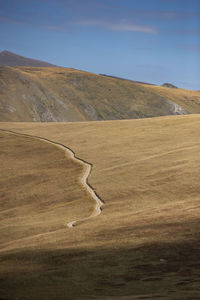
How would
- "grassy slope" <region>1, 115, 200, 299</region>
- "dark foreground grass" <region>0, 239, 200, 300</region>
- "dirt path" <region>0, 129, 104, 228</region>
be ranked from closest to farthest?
"dark foreground grass" <region>0, 239, 200, 300</region>
"grassy slope" <region>1, 115, 200, 299</region>
"dirt path" <region>0, 129, 104, 228</region>

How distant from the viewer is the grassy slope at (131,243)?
29.7 meters

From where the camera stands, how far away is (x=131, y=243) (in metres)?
38.8

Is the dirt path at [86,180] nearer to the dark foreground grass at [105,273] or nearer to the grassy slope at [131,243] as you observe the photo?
the grassy slope at [131,243]

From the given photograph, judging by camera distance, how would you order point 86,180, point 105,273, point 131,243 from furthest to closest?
point 86,180 → point 131,243 → point 105,273

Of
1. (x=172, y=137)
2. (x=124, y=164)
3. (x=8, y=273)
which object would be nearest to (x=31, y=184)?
(x=124, y=164)

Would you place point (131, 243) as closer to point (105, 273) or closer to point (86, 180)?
point (105, 273)

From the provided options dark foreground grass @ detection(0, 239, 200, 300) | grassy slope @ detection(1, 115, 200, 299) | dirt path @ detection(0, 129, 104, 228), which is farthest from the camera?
dirt path @ detection(0, 129, 104, 228)

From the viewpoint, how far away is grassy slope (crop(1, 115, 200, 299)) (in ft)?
97.4

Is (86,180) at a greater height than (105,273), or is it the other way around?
(105,273)

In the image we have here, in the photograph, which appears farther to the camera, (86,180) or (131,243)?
(86,180)

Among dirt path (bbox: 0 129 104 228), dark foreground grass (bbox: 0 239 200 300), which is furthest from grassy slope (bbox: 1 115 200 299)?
dirt path (bbox: 0 129 104 228)

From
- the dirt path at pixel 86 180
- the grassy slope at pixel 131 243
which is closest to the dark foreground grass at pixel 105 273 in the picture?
the grassy slope at pixel 131 243

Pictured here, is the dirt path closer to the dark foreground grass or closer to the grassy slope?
the grassy slope

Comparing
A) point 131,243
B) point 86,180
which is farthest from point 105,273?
point 86,180
